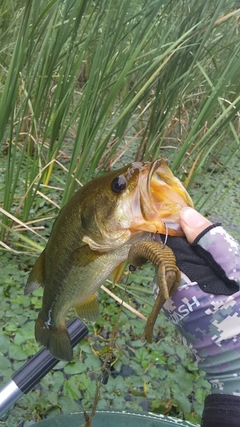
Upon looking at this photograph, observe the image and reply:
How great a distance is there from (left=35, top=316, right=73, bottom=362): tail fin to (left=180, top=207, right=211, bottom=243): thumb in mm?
372

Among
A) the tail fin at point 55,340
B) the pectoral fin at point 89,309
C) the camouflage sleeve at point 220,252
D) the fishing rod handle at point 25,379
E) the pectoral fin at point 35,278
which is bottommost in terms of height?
the fishing rod handle at point 25,379

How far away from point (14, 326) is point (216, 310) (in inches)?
36.1

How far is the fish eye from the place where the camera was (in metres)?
0.82

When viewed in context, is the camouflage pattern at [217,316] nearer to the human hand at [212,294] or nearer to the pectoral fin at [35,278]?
the human hand at [212,294]

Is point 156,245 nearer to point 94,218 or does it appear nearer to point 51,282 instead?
point 94,218

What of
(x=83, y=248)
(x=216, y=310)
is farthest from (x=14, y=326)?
(x=216, y=310)

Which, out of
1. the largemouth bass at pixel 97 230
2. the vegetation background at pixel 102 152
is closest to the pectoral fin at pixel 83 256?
the largemouth bass at pixel 97 230

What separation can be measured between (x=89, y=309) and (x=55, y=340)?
0.36 feet

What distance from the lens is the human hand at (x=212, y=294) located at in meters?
0.84

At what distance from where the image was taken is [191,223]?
32.2 inches

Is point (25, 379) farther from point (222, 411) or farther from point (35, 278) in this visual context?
point (222, 411)

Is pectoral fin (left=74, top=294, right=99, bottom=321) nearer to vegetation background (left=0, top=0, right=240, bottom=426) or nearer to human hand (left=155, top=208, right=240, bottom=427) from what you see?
human hand (left=155, top=208, right=240, bottom=427)

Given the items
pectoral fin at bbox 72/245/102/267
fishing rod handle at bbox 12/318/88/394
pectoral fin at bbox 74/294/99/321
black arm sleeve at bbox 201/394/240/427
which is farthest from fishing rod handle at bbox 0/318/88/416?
black arm sleeve at bbox 201/394/240/427

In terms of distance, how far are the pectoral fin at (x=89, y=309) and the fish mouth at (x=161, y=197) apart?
33 cm
